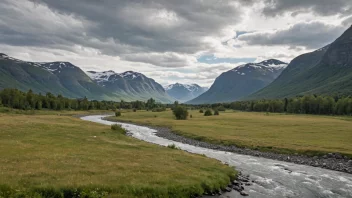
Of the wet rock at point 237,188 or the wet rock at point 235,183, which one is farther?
the wet rock at point 235,183

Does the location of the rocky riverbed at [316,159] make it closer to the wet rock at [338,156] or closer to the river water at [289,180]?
the wet rock at [338,156]

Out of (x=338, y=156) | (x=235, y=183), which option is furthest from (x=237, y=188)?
(x=338, y=156)

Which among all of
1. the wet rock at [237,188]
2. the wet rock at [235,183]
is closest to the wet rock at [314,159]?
the wet rock at [235,183]

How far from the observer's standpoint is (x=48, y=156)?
35.2 metres

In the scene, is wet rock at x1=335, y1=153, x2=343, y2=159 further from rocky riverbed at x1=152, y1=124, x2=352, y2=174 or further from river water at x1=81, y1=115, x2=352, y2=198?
river water at x1=81, y1=115, x2=352, y2=198

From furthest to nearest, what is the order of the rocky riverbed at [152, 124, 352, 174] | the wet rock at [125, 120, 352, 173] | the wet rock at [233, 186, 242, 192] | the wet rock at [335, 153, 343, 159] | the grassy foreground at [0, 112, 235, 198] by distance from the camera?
the wet rock at [335, 153, 343, 159] → the wet rock at [125, 120, 352, 173] → the rocky riverbed at [152, 124, 352, 174] → the wet rock at [233, 186, 242, 192] → the grassy foreground at [0, 112, 235, 198]

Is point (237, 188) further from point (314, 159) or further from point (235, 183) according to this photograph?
point (314, 159)

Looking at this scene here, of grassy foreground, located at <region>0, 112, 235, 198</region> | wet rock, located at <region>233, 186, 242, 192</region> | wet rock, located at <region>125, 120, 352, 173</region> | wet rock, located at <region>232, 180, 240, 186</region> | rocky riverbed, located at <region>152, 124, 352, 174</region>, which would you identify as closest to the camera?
grassy foreground, located at <region>0, 112, 235, 198</region>

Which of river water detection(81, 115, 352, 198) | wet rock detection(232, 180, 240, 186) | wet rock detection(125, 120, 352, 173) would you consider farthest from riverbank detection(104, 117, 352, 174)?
wet rock detection(232, 180, 240, 186)

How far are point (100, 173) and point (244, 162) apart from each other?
2848cm

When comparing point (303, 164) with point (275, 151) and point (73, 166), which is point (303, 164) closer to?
point (275, 151)

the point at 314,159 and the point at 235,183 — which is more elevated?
the point at 314,159

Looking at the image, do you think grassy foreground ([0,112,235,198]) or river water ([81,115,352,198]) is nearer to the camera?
grassy foreground ([0,112,235,198])

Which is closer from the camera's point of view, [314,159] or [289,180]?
[289,180]
